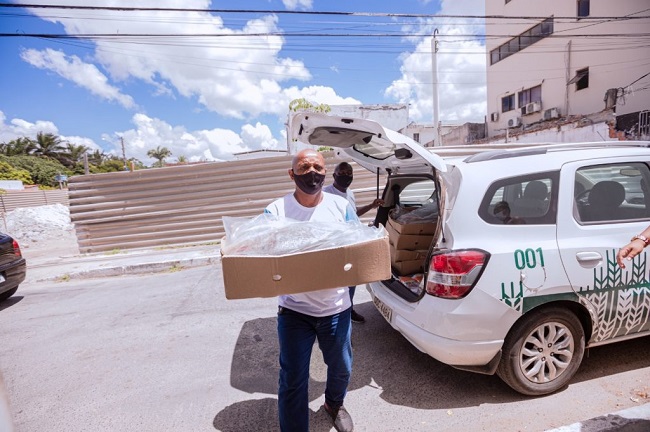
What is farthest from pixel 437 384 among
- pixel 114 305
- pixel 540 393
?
pixel 114 305

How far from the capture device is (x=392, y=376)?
2918 mm

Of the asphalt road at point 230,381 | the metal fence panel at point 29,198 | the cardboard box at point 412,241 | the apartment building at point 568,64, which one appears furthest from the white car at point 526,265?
the metal fence panel at point 29,198

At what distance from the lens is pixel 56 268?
25.2 feet

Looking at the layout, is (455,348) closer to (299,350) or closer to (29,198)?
(299,350)

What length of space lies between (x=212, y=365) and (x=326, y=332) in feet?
5.74

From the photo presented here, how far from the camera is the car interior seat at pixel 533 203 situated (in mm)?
2492

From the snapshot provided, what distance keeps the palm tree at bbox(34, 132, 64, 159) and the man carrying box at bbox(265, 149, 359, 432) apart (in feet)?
192

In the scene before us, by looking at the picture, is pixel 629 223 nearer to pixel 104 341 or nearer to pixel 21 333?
pixel 104 341

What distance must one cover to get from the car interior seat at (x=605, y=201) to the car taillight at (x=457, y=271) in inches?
39.1

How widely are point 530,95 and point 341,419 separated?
25.8m

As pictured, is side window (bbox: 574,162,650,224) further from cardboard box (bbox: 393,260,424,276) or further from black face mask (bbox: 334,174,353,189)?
black face mask (bbox: 334,174,353,189)

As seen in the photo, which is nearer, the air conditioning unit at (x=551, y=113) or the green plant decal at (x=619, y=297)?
the green plant decal at (x=619, y=297)

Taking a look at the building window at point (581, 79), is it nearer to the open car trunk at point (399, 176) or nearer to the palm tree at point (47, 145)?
the open car trunk at point (399, 176)

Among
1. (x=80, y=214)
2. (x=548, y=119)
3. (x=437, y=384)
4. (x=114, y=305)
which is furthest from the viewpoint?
(x=548, y=119)
